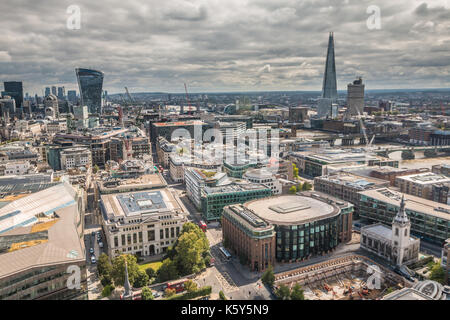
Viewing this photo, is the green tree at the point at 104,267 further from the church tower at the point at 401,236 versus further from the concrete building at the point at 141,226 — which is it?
the church tower at the point at 401,236

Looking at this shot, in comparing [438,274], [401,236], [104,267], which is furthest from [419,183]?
[104,267]

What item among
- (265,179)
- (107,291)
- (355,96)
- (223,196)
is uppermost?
(355,96)

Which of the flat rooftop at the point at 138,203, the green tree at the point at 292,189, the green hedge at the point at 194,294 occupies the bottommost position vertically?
the green hedge at the point at 194,294

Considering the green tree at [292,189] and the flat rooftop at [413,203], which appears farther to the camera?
the green tree at [292,189]

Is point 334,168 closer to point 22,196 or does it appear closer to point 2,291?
point 22,196

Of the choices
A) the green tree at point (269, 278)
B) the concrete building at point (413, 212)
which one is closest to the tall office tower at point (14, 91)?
the concrete building at point (413, 212)

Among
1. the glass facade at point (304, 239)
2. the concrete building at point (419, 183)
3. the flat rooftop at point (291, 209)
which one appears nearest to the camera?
the glass facade at point (304, 239)

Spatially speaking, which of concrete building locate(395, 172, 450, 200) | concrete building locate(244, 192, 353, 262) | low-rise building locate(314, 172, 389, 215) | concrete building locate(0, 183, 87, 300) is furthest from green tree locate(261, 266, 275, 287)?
concrete building locate(395, 172, 450, 200)

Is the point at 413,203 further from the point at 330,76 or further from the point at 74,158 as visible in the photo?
the point at 330,76
